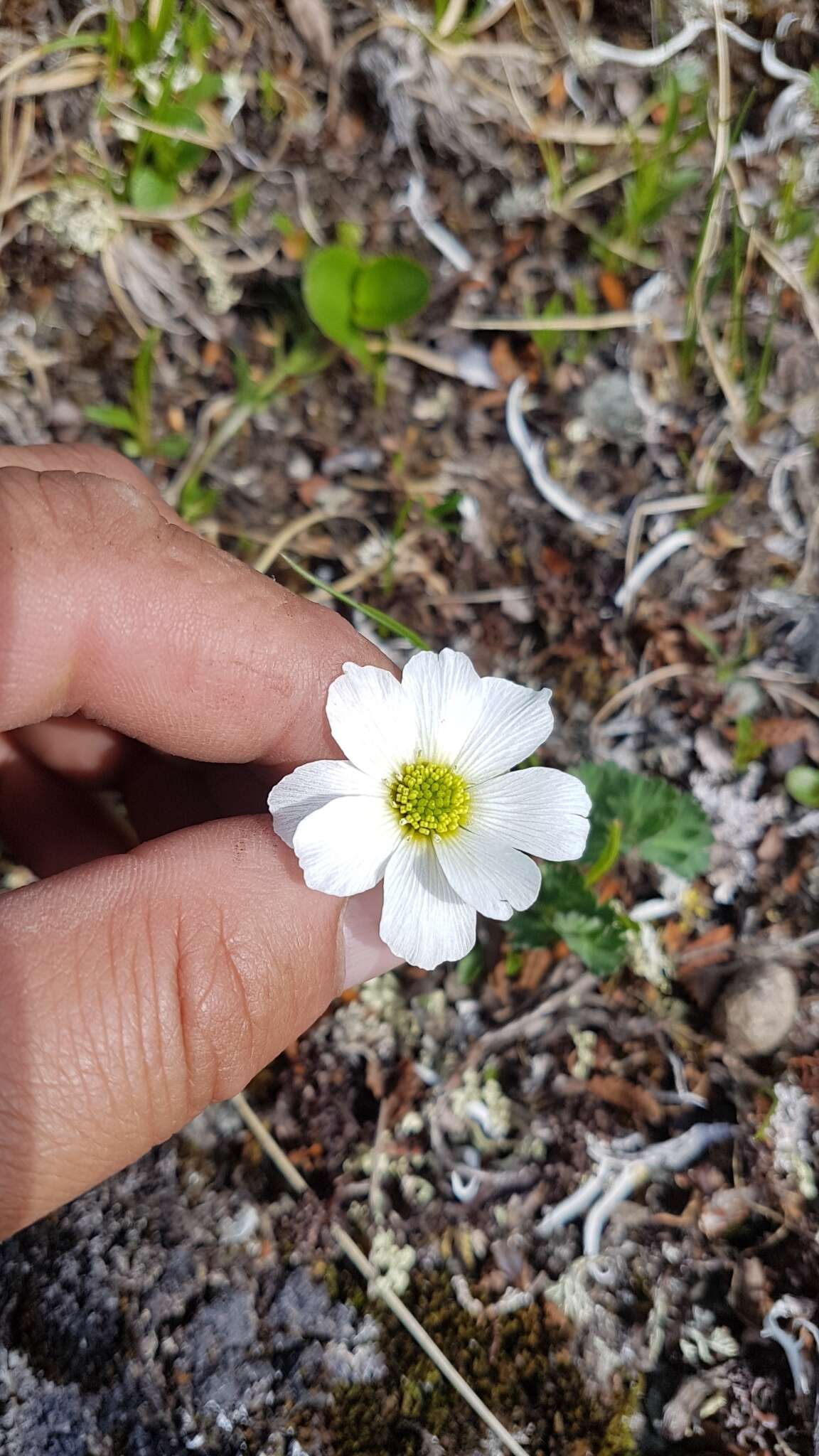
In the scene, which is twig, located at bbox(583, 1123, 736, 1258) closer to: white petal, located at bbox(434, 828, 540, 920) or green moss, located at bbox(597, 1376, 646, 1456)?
green moss, located at bbox(597, 1376, 646, 1456)

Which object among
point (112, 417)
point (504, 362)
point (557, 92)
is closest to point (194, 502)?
point (112, 417)

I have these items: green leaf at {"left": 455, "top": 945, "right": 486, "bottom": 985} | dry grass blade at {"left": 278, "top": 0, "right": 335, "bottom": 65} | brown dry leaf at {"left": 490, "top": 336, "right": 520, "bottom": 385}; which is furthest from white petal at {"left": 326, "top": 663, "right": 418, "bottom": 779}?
dry grass blade at {"left": 278, "top": 0, "right": 335, "bottom": 65}

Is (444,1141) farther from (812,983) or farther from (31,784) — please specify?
(31,784)

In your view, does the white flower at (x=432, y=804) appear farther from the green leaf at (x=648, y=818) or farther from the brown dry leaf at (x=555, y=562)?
the brown dry leaf at (x=555, y=562)

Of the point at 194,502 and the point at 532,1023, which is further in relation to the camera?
the point at 194,502

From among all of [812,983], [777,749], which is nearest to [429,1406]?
[812,983]

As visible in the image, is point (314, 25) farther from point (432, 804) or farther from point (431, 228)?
point (432, 804)

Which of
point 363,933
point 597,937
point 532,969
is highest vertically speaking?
point 363,933
